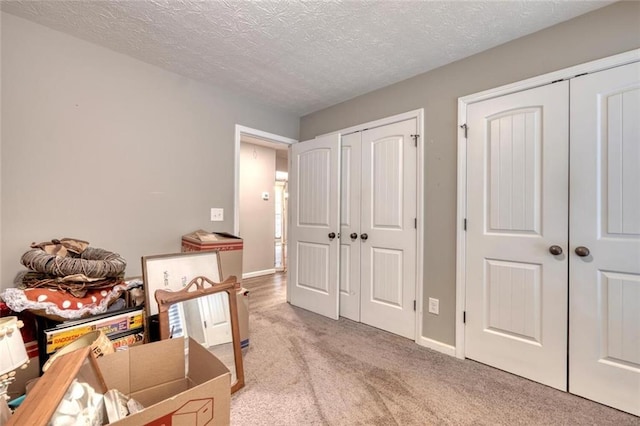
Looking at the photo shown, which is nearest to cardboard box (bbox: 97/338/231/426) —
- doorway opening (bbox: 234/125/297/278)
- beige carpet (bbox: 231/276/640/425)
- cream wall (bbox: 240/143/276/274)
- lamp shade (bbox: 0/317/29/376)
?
lamp shade (bbox: 0/317/29/376)

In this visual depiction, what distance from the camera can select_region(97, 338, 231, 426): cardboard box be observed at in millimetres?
951

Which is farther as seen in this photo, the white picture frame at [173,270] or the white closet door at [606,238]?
the white picture frame at [173,270]

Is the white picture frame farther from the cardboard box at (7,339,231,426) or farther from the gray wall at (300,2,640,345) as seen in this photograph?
the gray wall at (300,2,640,345)

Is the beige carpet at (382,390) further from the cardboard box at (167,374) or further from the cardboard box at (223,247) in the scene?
the cardboard box at (223,247)

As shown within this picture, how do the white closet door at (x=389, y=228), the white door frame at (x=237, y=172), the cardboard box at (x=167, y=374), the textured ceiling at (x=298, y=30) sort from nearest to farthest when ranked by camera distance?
the cardboard box at (x=167, y=374)
the textured ceiling at (x=298, y=30)
the white closet door at (x=389, y=228)
the white door frame at (x=237, y=172)

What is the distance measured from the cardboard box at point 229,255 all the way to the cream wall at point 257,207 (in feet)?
8.22

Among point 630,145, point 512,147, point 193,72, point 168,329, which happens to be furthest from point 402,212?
point 193,72

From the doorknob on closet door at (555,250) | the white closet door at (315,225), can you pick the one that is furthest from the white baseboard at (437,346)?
the doorknob on closet door at (555,250)

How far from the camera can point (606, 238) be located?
1678 mm

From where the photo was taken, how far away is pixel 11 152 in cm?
180

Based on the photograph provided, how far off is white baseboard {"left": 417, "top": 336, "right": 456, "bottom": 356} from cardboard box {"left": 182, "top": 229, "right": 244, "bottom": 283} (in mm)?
1680

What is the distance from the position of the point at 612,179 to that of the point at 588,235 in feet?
1.15

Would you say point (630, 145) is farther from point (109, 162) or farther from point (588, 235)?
point (109, 162)

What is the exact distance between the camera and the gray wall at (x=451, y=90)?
1.70m
